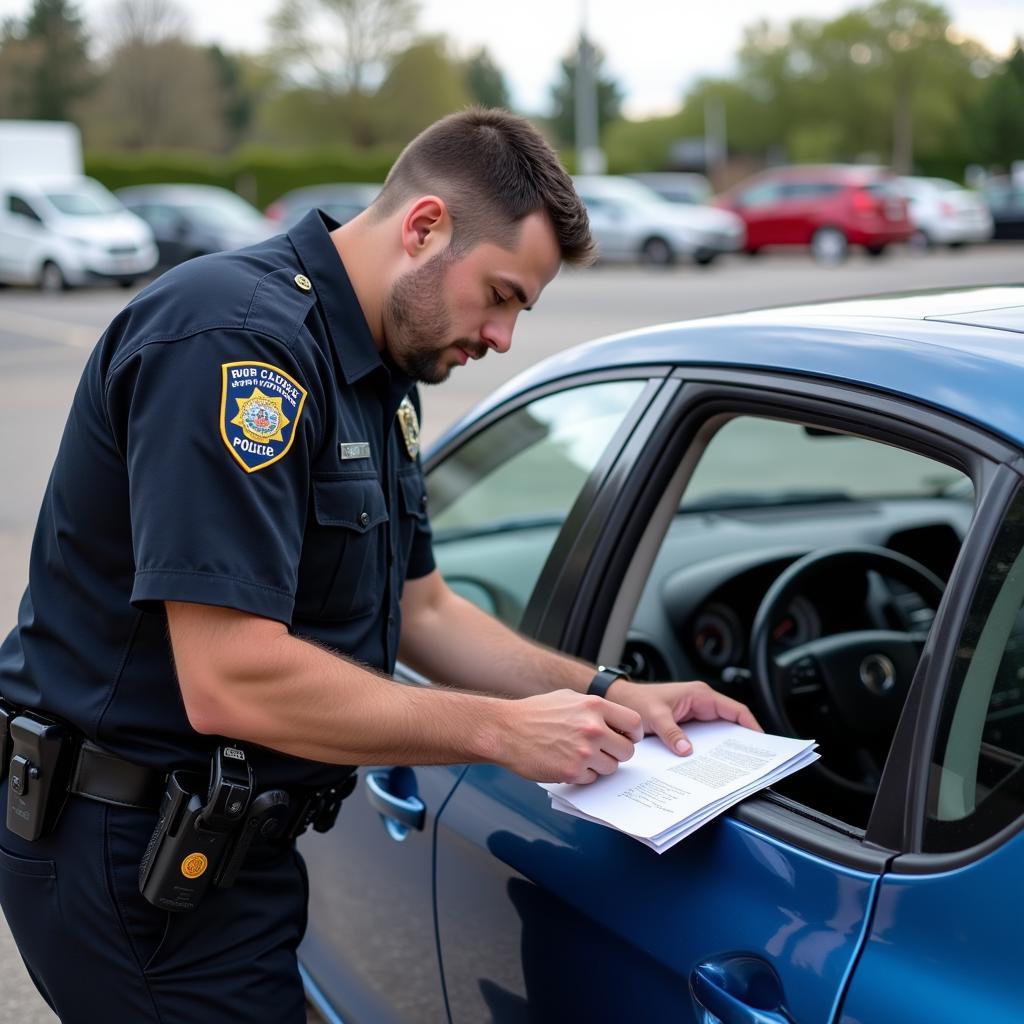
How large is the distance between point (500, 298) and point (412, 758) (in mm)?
608

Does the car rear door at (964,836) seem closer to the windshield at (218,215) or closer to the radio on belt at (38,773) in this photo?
the radio on belt at (38,773)

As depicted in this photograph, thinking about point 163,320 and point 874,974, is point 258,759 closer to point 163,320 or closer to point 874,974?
point 163,320

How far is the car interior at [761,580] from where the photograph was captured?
215 centimetres

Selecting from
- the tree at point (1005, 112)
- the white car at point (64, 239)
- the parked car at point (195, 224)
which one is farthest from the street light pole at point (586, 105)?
the tree at point (1005, 112)

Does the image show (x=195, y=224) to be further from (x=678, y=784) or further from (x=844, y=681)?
(x=678, y=784)

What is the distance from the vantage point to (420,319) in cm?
175

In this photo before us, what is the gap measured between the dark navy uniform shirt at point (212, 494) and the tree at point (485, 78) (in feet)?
261

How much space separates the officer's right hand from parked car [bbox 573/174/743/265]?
68.0 ft

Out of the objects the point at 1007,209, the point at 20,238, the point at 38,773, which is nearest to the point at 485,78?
the point at 1007,209

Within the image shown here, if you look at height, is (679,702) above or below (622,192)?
below

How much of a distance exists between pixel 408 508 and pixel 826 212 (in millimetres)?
21874

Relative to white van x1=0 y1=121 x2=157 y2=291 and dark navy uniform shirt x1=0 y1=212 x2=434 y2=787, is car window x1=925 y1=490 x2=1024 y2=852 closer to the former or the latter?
dark navy uniform shirt x1=0 y1=212 x2=434 y2=787

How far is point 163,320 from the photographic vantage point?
1.52 metres

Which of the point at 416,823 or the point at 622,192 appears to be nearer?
the point at 416,823
